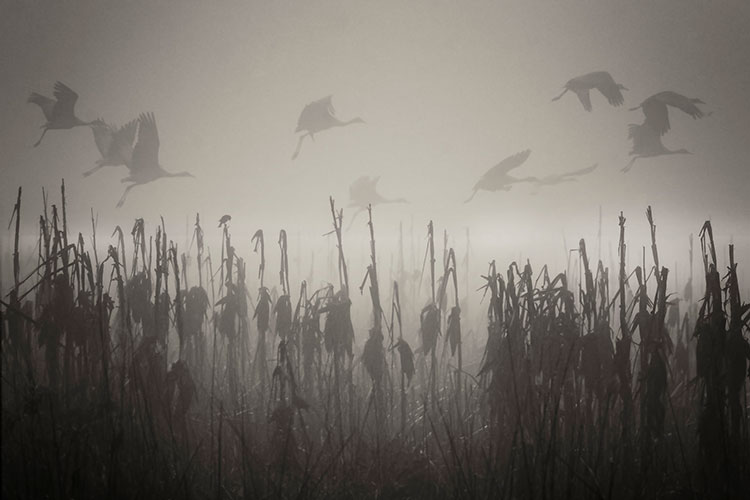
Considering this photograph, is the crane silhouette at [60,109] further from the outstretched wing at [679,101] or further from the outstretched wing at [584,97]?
the outstretched wing at [679,101]

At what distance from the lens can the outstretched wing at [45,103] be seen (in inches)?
321

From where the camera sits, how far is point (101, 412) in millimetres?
2646

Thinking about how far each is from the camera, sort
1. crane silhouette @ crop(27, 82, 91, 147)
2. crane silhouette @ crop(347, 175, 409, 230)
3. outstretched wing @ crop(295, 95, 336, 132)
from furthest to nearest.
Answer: crane silhouette @ crop(347, 175, 409, 230)
outstretched wing @ crop(295, 95, 336, 132)
crane silhouette @ crop(27, 82, 91, 147)

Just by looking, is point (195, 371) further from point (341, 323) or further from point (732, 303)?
point (732, 303)

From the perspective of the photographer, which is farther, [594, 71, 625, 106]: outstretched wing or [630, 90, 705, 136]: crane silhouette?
[594, 71, 625, 106]: outstretched wing

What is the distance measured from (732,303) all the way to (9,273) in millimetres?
21985

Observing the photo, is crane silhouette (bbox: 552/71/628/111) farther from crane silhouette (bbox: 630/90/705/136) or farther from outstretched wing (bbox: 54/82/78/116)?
outstretched wing (bbox: 54/82/78/116)

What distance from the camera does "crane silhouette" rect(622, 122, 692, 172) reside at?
8.49 metres

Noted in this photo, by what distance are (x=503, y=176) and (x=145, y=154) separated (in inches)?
317

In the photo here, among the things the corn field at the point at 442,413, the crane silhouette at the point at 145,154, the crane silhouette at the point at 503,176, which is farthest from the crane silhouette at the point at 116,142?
the crane silhouette at the point at 503,176

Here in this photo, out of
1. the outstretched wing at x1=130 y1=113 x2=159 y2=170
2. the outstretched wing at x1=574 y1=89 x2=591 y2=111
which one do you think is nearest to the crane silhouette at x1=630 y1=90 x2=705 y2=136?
the outstretched wing at x1=574 y1=89 x2=591 y2=111

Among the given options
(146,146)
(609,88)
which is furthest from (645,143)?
(146,146)

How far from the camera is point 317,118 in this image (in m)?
A: 11.7

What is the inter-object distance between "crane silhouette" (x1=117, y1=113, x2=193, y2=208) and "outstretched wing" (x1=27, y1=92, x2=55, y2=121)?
147cm
